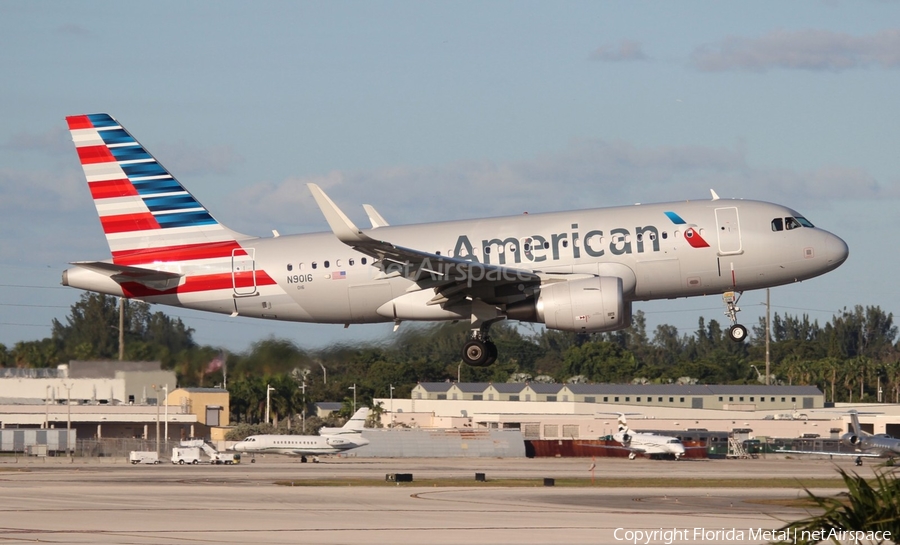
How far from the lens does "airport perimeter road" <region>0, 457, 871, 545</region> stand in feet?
87.4

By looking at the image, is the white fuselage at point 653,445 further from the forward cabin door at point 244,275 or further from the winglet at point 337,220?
the winglet at point 337,220

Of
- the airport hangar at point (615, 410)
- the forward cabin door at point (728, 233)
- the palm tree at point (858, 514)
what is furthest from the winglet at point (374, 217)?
the airport hangar at point (615, 410)

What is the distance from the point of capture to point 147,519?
30297 millimetres

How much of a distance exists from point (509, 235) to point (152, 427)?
43.4 meters

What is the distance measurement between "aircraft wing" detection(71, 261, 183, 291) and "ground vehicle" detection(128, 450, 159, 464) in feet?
96.8

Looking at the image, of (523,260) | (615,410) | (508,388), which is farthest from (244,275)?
(615,410)

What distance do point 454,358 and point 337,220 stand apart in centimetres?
2097

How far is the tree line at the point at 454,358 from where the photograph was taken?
40375 millimetres

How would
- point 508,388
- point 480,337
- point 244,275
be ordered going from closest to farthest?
point 480,337, point 244,275, point 508,388

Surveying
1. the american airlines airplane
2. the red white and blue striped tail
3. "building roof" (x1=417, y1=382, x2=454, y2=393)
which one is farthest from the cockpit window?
"building roof" (x1=417, y1=382, x2=454, y2=393)

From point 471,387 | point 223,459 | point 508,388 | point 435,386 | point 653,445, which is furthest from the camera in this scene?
point 508,388

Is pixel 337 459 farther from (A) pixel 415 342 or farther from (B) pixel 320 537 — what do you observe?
(B) pixel 320 537

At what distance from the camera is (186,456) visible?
212ft

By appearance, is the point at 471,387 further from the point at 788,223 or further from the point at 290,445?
the point at 788,223
